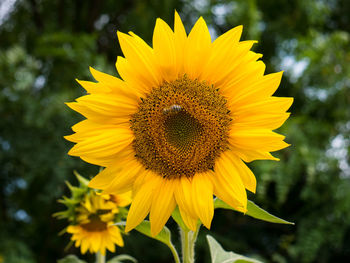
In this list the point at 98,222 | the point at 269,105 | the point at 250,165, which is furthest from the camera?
the point at 250,165

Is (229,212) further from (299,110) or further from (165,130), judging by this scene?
(165,130)

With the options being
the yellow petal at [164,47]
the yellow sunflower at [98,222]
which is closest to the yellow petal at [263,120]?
the yellow petal at [164,47]

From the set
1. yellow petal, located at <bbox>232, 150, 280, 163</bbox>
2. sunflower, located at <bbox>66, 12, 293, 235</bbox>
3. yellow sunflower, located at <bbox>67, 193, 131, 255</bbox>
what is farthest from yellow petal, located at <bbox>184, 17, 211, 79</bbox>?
yellow sunflower, located at <bbox>67, 193, 131, 255</bbox>

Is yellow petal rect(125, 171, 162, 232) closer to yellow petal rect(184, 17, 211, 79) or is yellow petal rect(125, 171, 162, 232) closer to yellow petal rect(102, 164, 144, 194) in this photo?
yellow petal rect(102, 164, 144, 194)

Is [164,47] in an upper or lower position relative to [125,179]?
upper

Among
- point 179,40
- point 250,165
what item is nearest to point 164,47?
point 179,40

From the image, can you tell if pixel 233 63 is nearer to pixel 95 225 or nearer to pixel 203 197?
pixel 203 197

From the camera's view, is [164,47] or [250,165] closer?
[164,47]

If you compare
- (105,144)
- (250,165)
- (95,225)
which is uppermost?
(250,165)
